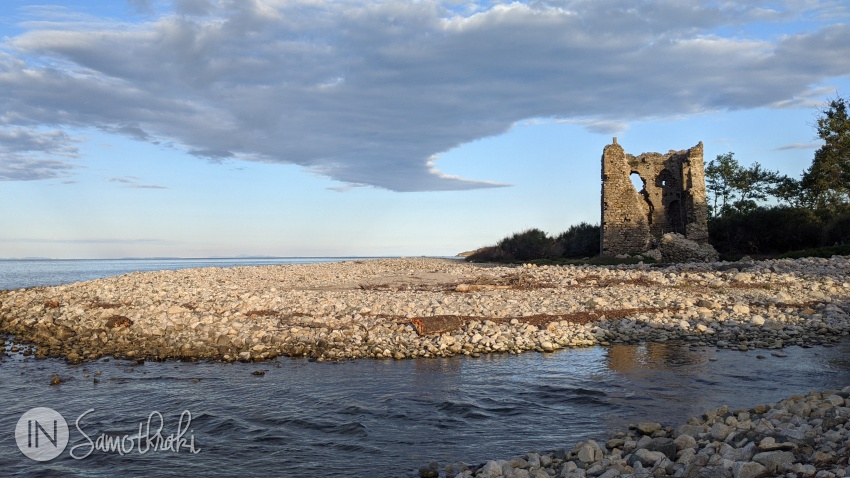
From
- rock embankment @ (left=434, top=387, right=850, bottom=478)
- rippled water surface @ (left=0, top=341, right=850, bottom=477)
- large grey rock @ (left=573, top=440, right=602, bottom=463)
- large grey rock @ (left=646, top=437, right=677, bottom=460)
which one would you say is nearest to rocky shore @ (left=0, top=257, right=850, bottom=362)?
rippled water surface @ (left=0, top=341, right=850, bottom=477)

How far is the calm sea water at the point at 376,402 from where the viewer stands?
5.74 m

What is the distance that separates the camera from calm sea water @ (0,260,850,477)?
5738 millimetres

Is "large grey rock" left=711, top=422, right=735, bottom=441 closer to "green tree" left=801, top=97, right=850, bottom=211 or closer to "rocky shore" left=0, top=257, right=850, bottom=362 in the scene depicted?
"rocky shore" left=0, top=257, right=850, bottom=362

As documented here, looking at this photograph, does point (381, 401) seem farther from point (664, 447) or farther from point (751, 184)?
point (751, 184)

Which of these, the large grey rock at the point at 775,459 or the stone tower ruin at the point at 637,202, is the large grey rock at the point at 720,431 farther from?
the stone tower ruin at the point at 637,202

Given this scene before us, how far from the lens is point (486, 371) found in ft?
28.6

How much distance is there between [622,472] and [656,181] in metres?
32.6

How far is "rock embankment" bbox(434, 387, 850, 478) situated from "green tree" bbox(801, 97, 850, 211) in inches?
1351

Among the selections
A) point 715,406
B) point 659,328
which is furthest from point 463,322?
point 715,406

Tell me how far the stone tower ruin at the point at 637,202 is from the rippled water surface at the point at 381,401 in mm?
21544

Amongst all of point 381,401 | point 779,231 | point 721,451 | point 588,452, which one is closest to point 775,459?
point 721,451

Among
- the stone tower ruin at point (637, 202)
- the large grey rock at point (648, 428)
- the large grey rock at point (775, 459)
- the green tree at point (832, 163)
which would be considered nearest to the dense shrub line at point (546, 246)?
the stone tower ruin at point (637, 202)

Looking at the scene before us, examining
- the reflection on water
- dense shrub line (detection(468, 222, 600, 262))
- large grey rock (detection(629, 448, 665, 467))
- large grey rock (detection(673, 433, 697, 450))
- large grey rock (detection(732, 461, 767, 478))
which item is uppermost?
dense shrub line (detection(468, 222, 600, 262))

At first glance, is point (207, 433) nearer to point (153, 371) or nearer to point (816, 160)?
point (153, 371)
